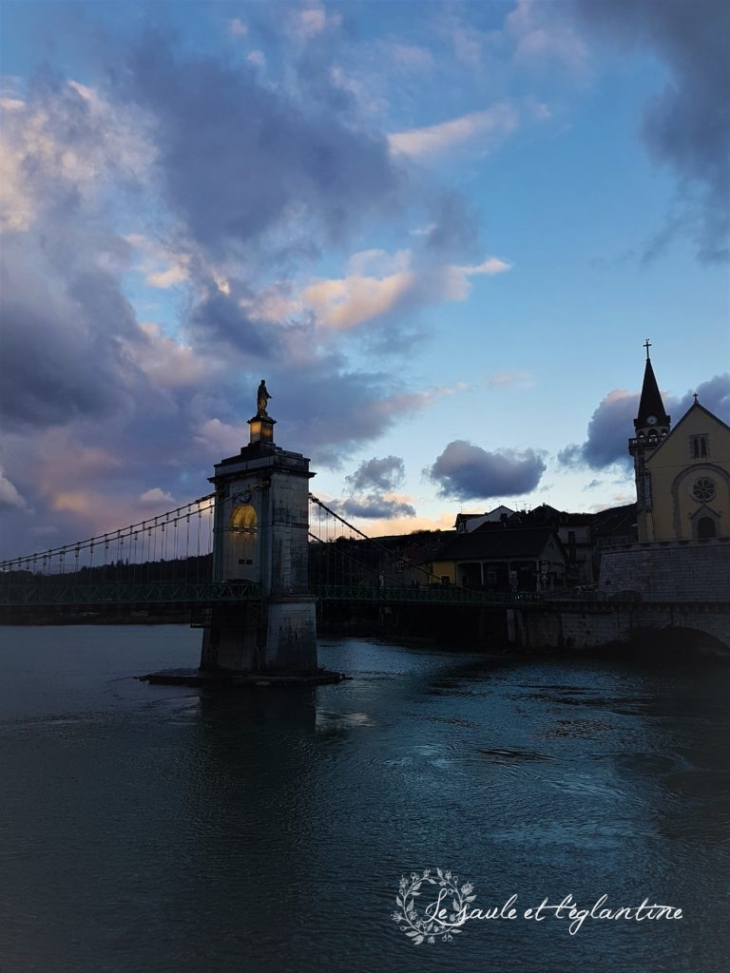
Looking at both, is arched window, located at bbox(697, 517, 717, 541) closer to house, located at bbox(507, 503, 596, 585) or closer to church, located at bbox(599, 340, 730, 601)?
church, located at bbox(599, 340, 730, 601)

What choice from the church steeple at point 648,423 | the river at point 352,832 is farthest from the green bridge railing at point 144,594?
the church steeple at point 648,423

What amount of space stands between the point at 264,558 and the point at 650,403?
48.8 meters

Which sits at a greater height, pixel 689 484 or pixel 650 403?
pixel 650 403

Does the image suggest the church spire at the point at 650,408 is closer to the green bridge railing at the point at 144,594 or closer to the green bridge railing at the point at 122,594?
the green bridge railing at the point at 144,594

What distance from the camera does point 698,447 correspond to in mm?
56000

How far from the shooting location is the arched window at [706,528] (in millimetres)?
54812

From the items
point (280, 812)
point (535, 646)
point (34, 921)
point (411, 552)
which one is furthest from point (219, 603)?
point (411, 552)

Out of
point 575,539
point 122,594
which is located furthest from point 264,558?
point 575,539

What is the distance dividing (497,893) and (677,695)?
A: 26.1 m

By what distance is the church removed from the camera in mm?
52344

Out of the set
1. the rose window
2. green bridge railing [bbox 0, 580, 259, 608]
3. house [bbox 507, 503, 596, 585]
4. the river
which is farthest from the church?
green bridge railing [bbox 0, 580, 259, 608]

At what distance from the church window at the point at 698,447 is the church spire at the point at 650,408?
1319 centimetres

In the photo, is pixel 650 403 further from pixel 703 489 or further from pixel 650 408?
pixel 703 489

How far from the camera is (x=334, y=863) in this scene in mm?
14195
